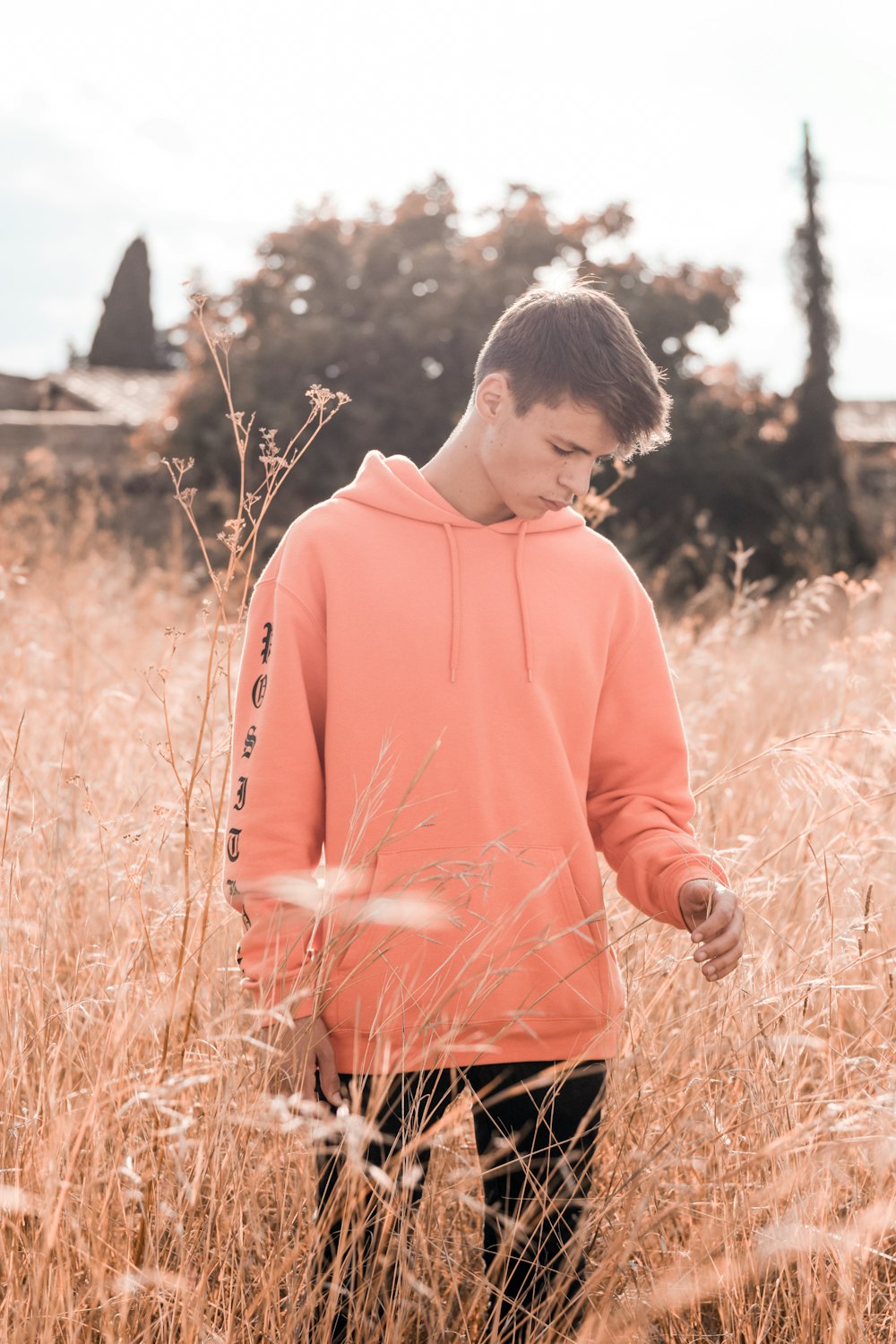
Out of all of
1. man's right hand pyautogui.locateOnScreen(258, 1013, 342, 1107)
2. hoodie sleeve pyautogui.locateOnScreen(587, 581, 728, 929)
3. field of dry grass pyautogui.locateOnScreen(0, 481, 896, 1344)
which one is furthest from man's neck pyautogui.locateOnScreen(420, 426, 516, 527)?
man's right hand pyautogui.locateOnScreen(258, 1013, 342, 1107)

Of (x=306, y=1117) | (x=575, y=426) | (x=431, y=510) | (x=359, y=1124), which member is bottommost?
(x=306, y=1117)

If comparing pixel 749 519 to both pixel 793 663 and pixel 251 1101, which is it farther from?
pixel 251 1101

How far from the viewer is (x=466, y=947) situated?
159 cm

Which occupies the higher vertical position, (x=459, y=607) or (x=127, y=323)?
(x=127, y=323)

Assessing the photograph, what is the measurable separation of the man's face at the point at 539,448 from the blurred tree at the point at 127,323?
34.4m

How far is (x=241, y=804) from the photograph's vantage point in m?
1.58

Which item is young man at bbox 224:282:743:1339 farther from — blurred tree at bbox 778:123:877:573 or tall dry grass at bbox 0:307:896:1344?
blurred tree at bbox 778:123:877:573

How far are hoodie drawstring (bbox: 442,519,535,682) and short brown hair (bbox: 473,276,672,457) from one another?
0.68 ft

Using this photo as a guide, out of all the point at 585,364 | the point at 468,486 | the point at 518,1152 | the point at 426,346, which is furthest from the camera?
the point at 426,346

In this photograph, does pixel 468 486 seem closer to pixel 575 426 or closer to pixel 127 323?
pixel 575 426

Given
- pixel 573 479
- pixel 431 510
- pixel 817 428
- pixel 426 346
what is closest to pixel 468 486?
pixel 431 510

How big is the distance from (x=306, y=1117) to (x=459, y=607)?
74 cm

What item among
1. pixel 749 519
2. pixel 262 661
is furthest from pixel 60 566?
pixel 749 519

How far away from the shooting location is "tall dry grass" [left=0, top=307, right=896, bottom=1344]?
4.39 feet
